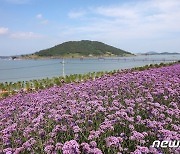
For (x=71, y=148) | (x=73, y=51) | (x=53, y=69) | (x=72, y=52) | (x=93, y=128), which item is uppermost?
(x=73, y=51)

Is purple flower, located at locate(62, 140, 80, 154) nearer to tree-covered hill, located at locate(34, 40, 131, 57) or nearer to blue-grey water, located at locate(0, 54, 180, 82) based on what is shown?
blue-grey water, located at locate(0, 54, 180, 82)

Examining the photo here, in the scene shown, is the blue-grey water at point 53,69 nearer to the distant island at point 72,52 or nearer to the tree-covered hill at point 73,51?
the distant island at point 72,52

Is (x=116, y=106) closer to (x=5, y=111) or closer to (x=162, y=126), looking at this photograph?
(x=162, y=126)

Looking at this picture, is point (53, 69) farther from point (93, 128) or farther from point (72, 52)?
point (72, 52)

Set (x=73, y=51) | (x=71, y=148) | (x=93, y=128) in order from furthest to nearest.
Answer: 1. (x=73, y=51)
2. (x=93, y=128)
3. (x=71, y=148)

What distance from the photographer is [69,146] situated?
3.66 metres

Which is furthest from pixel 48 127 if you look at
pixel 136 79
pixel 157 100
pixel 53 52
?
pixel 53 52

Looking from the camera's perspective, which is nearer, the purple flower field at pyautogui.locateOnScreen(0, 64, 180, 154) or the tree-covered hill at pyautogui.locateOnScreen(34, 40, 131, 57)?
the purple flower field at pyautogui.locateOnScreen(0, 64, 180, 154)

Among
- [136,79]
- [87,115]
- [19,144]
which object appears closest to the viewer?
[19,144]

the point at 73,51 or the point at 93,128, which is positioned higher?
the point at 73,51

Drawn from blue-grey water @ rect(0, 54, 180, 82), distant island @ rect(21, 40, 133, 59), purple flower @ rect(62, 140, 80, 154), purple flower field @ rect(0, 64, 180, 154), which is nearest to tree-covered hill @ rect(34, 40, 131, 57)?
distant island @ rect(21, 40, 133, 59)

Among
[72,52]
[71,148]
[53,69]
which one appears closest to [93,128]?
[71,148]

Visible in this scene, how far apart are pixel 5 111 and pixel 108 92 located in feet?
9.44

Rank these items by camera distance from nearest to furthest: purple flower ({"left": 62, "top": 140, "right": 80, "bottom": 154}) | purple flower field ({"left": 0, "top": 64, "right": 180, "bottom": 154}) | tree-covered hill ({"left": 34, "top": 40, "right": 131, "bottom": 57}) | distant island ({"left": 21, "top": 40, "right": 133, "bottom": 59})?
1. purple flower ({"left": 62, "top": 140, "right": 80, "bottom": 154})
2. purple flower field ({"left": 0, "top": 64, "right": 180, "bottom": 154})
3. distant island ({"left": 21, "top": 40, "right": 133, "bottom": 59})
4. tree-covered hill ({"left": 34, "top": 40, "right": 131, "bottom": 57})
